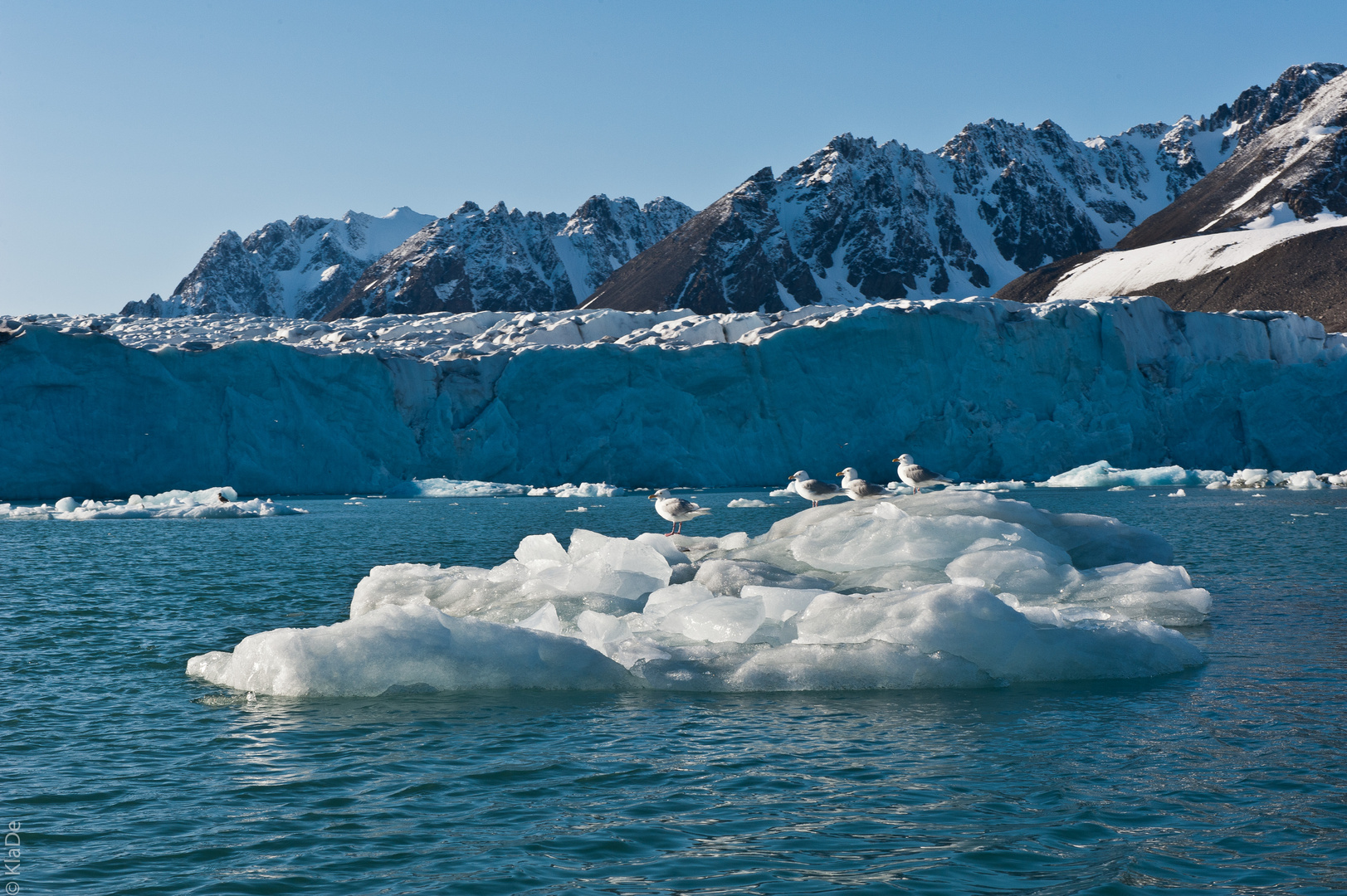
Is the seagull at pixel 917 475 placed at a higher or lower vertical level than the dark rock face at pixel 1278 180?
lower

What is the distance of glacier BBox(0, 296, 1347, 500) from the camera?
141 ft

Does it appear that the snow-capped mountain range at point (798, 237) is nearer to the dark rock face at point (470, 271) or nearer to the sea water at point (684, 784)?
the dark rock face at point (470, 271)

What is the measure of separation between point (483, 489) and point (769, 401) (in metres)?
13.8

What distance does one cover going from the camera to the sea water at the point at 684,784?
4.86 metres

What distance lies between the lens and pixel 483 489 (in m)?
43.8

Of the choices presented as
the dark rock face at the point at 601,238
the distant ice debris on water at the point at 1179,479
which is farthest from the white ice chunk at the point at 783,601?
the dark rock face at the point at 601,238

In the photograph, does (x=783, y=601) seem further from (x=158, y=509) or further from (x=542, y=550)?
(x=158, y=509)

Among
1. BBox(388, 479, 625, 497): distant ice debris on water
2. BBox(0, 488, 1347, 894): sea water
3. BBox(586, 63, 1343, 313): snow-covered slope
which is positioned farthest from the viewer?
BBox(586, 63, 1343, 313): snow-covered slope

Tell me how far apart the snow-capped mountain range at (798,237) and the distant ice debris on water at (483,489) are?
63022mm

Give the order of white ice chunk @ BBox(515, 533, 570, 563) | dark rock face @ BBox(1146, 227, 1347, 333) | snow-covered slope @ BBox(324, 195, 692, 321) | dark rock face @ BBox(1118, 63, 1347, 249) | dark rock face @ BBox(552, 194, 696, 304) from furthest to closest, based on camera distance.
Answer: dark rock face @ BBox(552, 194, 696, 304)
snow-covered slope @ BBox(324, 195, 692, 321)
dark rock face @ BBox(1118, 63, 1347, 249)
dark rock face @ BBox(1146, 227, 1347, 333)
white ice chunk @ BBox(515, 533, 570, 563)

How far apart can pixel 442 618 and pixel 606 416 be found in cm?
3681

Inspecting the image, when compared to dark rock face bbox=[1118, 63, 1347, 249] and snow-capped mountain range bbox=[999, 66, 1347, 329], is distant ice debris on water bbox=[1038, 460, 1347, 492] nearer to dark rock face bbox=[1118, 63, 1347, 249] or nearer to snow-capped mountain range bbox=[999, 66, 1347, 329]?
snow-capped mountain range bbox=[999, 66, 1347, 329]

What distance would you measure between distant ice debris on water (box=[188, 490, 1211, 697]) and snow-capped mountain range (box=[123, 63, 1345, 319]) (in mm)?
95028

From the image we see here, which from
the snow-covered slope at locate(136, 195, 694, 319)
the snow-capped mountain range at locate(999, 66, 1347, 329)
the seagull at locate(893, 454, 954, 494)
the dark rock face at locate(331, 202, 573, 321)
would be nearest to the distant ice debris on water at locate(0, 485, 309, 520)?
the seagull at locate(893, 454, 954, 494)
